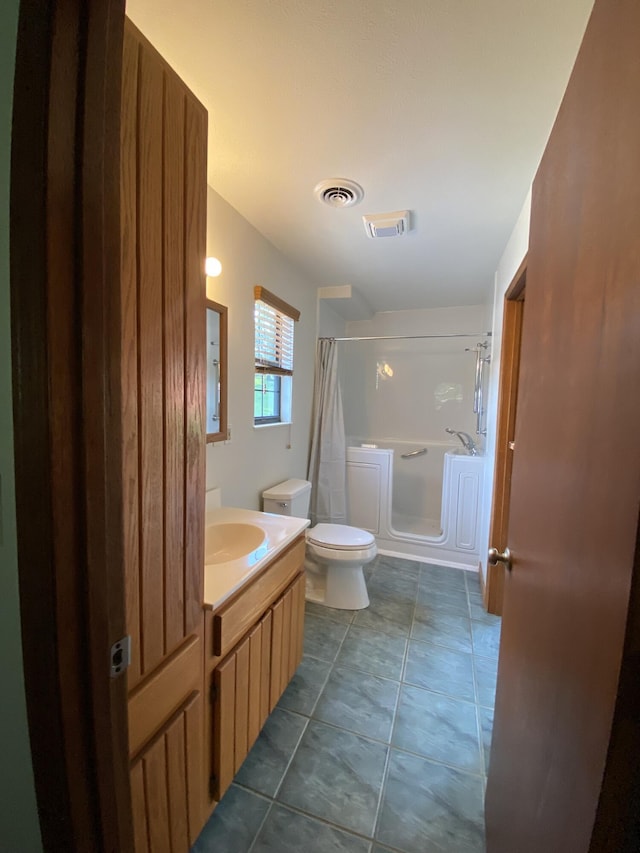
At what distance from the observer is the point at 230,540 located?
1535 mm

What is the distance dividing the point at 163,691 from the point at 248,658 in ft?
1.41

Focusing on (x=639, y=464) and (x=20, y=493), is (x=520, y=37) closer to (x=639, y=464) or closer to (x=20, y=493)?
(x=639, y=464)

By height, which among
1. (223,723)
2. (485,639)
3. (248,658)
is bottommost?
(485,639)

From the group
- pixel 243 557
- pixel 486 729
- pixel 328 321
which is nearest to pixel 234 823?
pixel 243 557

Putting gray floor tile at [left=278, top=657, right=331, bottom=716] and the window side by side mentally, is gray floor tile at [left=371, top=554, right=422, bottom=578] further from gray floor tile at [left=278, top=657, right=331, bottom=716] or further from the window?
the window

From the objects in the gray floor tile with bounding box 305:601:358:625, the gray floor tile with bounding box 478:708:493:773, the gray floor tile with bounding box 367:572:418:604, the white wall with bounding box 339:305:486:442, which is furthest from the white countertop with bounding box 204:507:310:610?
the white wall with bounding box 339:305:486:442

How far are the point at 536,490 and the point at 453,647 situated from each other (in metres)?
1.66

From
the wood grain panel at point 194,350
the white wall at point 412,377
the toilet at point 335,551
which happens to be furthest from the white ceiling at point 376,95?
the white wall at point 412,377

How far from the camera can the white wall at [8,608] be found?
50 centimetres

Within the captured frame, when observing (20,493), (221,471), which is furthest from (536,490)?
(221,471)

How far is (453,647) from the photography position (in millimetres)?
1975

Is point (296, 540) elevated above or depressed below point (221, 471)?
below

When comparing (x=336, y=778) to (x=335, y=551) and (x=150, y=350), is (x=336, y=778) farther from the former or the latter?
(x=150, y=350)

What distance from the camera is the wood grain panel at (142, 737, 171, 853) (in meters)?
0.78
